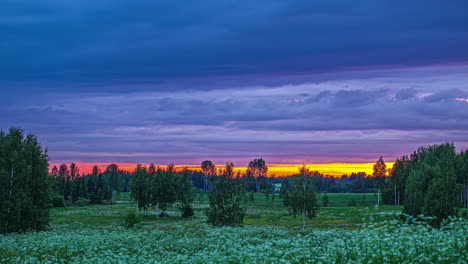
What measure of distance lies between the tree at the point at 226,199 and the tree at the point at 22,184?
19685 millimetres

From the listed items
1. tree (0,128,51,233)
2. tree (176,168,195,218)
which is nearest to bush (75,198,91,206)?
tree (176,168,195,218)

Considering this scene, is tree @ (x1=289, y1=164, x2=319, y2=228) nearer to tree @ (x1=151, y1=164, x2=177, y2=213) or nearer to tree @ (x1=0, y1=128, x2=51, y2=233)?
tree @ (x1=0, y1=128, x2=51, y2=233)

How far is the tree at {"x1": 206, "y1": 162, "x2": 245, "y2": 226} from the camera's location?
4862 centimetres

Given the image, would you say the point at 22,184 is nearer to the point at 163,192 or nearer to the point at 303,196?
the point at 303,196

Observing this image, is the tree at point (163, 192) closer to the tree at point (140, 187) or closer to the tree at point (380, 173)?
the tree at point (140, 187)

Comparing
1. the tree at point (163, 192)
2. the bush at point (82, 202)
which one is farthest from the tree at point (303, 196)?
the bush at point (82, 202)

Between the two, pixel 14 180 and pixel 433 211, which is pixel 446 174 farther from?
pixel 14 180

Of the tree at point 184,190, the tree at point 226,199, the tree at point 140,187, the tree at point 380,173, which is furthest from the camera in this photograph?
the tree at point 380,173

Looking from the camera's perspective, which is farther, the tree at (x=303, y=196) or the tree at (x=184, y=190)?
the tree at (x=184, y=190)

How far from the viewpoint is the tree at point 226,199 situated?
48.6 metres

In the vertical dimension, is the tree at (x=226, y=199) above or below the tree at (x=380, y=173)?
below

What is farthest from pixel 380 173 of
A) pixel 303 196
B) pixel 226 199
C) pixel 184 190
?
pixel 226 199

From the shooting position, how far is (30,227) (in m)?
50.8

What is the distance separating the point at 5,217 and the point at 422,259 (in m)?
46.2
